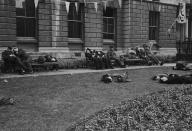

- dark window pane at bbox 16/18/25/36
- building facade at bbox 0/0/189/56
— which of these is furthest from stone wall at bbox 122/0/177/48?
dark window pane at bbox 16/18/25/36

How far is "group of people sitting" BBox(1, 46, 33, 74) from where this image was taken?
15.6 meters

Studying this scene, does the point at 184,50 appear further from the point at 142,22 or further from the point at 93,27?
the point at 93,27

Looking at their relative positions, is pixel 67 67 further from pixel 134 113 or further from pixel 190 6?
pixel 190 6

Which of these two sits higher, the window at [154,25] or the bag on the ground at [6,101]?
the window at [154,25]

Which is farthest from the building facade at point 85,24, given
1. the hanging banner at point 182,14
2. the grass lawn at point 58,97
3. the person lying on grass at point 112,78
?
the person lying on grass at point 112,78

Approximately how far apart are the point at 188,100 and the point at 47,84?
17.7 ft

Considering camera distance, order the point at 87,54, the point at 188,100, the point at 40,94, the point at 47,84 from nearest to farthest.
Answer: the point at 188,100 < the point at 40,94 < the point at 47,84 < the point at 87,54

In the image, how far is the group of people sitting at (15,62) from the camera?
15.6 m

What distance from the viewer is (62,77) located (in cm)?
1468

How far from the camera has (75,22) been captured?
70.2ft

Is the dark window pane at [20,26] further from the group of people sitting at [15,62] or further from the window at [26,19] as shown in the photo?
the group of people sitting at [15,62]

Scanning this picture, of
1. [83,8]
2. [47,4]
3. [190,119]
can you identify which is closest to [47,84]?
[190,119]

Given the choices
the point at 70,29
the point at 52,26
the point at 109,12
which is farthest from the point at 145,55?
the point at 52,26

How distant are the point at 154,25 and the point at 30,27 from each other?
11.7 m
